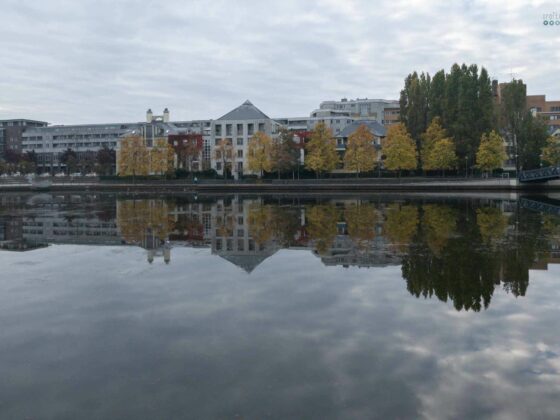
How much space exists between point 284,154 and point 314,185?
8.56 meters

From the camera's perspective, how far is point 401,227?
80.9 feet

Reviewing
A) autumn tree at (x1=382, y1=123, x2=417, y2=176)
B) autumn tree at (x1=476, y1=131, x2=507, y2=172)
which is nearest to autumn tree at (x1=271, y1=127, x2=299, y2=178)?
autumn tree at (x1=382, y1=123, x2=417, y2=176)

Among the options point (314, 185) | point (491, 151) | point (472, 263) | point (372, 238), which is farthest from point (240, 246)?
point (491, 151)

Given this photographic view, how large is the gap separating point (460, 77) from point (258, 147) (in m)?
31.8

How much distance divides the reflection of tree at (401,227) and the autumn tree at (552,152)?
41650mm

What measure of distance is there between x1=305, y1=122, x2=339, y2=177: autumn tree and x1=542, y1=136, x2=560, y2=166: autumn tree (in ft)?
90.3

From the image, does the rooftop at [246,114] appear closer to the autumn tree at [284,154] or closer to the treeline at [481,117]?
the autumn tree at [284,154]

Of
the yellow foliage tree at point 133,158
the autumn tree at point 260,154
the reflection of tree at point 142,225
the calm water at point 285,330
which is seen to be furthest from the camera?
the yellow foliage tree at point 133,158

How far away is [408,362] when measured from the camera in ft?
25.5

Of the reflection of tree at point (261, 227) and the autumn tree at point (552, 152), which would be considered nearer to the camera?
the reflection of tree at point (261, 227)

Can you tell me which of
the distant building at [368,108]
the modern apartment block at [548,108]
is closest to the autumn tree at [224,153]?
the distant building at [368,108]

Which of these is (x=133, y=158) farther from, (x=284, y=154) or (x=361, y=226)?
(x=361, y=226)

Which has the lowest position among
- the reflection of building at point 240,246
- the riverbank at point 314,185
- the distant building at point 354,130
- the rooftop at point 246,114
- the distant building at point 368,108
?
the reflection of building at point 240,246

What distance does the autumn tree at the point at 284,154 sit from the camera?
77438 millimetres
